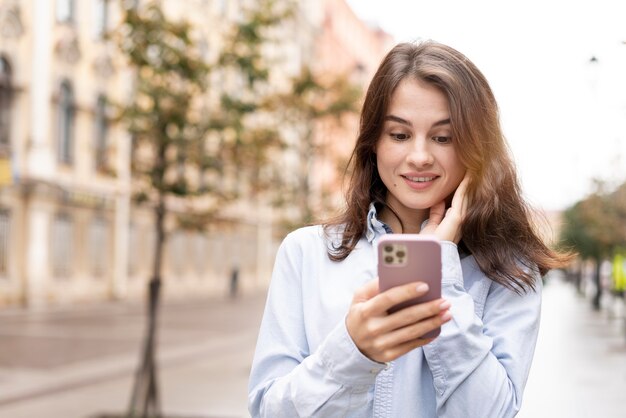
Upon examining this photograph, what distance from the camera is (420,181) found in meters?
1.90

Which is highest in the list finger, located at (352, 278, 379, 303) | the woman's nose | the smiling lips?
the woman's nose

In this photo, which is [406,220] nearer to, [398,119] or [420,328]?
[398,119]

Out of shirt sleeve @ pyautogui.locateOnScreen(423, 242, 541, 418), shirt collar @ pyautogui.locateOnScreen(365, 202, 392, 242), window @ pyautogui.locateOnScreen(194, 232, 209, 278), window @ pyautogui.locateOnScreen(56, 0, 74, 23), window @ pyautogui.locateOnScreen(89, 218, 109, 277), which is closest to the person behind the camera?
shirt sleeve @ pyautogui.locateOnScreen(423, 242, 541, 418)

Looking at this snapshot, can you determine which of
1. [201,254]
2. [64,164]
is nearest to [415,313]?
[64,164]

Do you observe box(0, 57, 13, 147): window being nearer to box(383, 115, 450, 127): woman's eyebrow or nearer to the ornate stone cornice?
the ornate stone cornice

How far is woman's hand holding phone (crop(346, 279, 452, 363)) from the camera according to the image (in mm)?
1467

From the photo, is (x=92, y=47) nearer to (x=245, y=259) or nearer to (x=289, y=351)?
(x=245, y=259)

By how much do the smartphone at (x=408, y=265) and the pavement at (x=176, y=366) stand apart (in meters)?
7.94

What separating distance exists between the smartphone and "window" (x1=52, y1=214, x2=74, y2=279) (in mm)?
26220

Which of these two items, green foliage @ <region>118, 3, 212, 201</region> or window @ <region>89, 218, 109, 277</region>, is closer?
green foliage @ <region>118, 3, 212, 201</region>

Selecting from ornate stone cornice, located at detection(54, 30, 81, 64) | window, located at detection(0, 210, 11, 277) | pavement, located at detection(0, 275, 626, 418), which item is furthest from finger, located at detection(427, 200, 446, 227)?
ornate stone cornice, located at detection(54, 30, 81, 64)

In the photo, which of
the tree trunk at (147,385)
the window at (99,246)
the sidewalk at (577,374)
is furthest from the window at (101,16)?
→ the tree trunk at (147,385)

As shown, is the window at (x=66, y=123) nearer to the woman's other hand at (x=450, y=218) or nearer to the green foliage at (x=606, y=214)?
the green foliage at (x=606, y=214)

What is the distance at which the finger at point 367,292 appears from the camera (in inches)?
60.1
